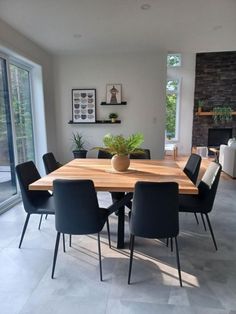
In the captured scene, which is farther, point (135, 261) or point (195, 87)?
point (195, 87)

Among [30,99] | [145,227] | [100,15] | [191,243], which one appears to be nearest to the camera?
[145,227]

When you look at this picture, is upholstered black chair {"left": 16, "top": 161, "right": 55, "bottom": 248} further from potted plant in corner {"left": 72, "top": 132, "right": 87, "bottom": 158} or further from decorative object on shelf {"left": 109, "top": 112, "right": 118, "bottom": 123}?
decorative object on shelf {"left": 109, "top": 112, "right": 118, "bottom": 123}

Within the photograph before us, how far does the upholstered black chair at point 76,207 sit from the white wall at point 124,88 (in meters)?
3.49

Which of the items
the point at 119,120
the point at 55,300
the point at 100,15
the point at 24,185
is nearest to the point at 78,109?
the point at 119,120

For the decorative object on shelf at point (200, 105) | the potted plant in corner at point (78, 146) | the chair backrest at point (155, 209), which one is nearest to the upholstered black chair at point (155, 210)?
the chair backrest at point (155, 209)

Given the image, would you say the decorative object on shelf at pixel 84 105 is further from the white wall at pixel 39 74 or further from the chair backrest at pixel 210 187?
the chair backrest at pixel 210 187

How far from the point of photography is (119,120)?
201 inches

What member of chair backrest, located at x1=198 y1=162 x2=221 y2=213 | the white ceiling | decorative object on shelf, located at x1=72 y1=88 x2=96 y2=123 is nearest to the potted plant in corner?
decorative object on shelf, located at x1=72 y1=88 x2=96 y2=123

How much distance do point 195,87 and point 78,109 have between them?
514 cm

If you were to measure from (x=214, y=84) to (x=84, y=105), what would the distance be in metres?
5.51

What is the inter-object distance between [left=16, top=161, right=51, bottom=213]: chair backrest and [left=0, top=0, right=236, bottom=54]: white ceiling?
190 cm

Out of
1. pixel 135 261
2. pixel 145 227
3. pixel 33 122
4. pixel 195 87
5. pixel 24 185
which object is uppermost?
pixel 195 87

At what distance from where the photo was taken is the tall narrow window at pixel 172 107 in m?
8.60

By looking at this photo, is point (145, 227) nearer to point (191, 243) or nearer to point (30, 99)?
point (191, 243)
